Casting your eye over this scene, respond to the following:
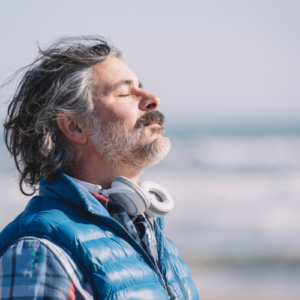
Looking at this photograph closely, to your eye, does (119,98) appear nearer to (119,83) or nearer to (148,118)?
(119,83)

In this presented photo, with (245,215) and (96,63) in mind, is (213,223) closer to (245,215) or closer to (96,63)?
(245,215)

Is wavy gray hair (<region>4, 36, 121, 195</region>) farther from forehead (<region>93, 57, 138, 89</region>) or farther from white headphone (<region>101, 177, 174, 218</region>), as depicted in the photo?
white headphone (<region>101, 177, 174, 218</region>)

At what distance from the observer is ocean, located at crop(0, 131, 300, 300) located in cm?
668

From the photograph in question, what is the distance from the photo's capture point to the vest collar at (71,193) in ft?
6.81

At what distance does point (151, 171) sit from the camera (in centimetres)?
1560

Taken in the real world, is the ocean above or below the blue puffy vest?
above

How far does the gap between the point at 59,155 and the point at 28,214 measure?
0.52 metres

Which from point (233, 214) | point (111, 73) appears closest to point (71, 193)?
point (111, 73)

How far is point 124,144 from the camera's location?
8.41 ft

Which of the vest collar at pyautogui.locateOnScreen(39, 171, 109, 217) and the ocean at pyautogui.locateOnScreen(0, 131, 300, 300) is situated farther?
the ocean at pyautogui.locateOnScreen(0, 131, 300, 300)

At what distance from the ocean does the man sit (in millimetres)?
610

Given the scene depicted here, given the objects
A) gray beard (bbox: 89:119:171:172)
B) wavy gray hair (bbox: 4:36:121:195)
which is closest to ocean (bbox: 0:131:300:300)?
wavy gray hair (bbox: 4:36:121:195)

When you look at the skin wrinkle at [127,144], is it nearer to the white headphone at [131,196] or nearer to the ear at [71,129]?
the ear at [71,129]

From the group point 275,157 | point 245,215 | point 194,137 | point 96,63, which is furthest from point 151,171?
point 96,63
